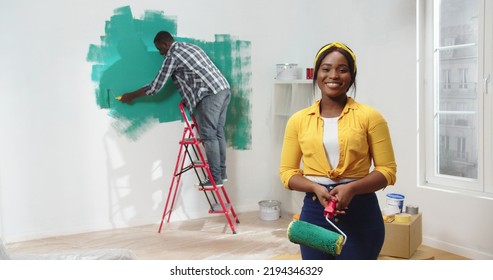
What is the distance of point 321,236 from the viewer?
1471 mm

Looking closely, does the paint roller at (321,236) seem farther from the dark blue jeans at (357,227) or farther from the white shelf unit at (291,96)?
the white shelf unit at (291,96)

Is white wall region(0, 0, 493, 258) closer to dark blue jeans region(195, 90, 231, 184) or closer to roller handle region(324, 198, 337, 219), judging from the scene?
dark blue jeans region(195, 90, 231, 184)

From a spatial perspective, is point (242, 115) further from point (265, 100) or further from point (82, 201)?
point (82, 201)

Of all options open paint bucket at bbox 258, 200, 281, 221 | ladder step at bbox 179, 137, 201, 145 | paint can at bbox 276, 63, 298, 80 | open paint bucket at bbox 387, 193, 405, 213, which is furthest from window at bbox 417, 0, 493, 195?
ladder step at bbox 179, 137, 201, 145

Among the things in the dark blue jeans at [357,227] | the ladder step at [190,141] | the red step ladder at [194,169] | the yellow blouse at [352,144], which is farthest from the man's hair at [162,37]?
the dark blue jeans at [357,227]

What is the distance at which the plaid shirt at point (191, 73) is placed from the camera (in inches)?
153

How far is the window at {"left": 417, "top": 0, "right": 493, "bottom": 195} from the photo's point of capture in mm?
3088

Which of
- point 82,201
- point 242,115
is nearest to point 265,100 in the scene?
point 242,115

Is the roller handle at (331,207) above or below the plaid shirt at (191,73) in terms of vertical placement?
below

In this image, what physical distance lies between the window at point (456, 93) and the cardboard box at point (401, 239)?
58 centimetres

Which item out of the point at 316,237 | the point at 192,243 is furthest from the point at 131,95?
the point at 316,237

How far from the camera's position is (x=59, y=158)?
12.4 feet

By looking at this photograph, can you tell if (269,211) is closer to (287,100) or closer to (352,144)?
(287,100)

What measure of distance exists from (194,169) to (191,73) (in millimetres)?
823
